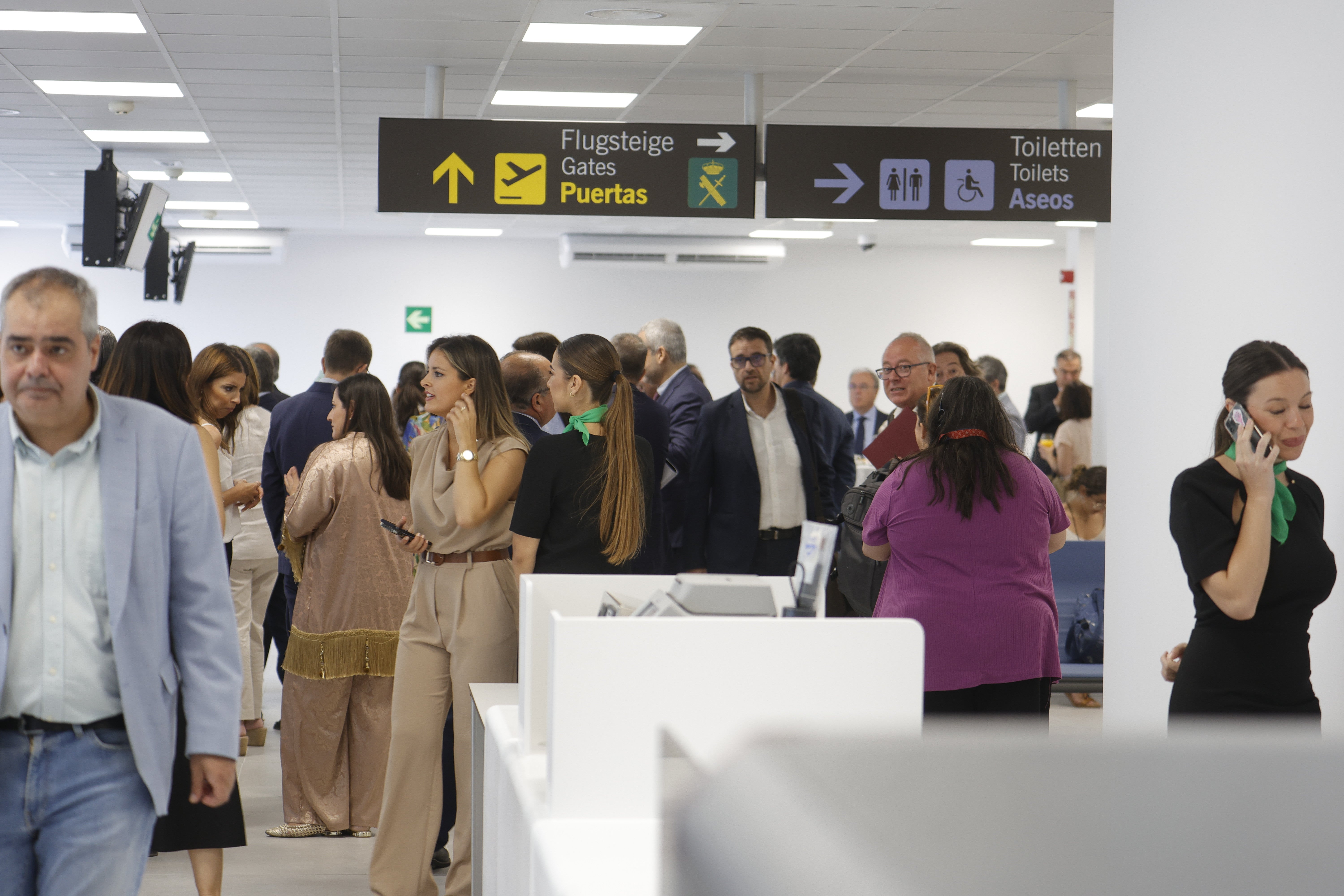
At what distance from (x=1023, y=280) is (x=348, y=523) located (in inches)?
498

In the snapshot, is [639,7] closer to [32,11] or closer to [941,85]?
[941,85]

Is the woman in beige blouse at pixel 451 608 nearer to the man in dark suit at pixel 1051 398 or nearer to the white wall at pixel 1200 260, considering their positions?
the white wall at pixel 1200 260

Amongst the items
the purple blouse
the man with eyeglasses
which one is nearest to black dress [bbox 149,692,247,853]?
the purple blouse

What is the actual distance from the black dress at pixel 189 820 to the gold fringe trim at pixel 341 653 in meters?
1.30

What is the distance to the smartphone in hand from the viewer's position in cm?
237

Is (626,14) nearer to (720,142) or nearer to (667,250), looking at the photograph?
(720,142)

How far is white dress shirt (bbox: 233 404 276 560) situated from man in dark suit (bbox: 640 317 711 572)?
62.9 inches

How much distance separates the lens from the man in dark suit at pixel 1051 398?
996cm

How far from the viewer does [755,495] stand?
4.75 meters

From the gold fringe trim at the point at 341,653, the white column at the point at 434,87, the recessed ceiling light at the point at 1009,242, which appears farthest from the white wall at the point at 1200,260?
the recessed ceiling light at the point at 1009,242

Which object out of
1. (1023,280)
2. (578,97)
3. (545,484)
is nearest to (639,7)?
(578,97)

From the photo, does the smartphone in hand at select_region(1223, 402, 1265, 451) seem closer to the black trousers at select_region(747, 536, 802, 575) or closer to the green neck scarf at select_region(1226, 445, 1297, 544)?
the green neck scarf at select_region(1226, 445, 1297, 544)

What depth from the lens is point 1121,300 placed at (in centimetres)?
409

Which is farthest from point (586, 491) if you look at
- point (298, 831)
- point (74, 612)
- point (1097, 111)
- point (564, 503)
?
point (1097, 111)
